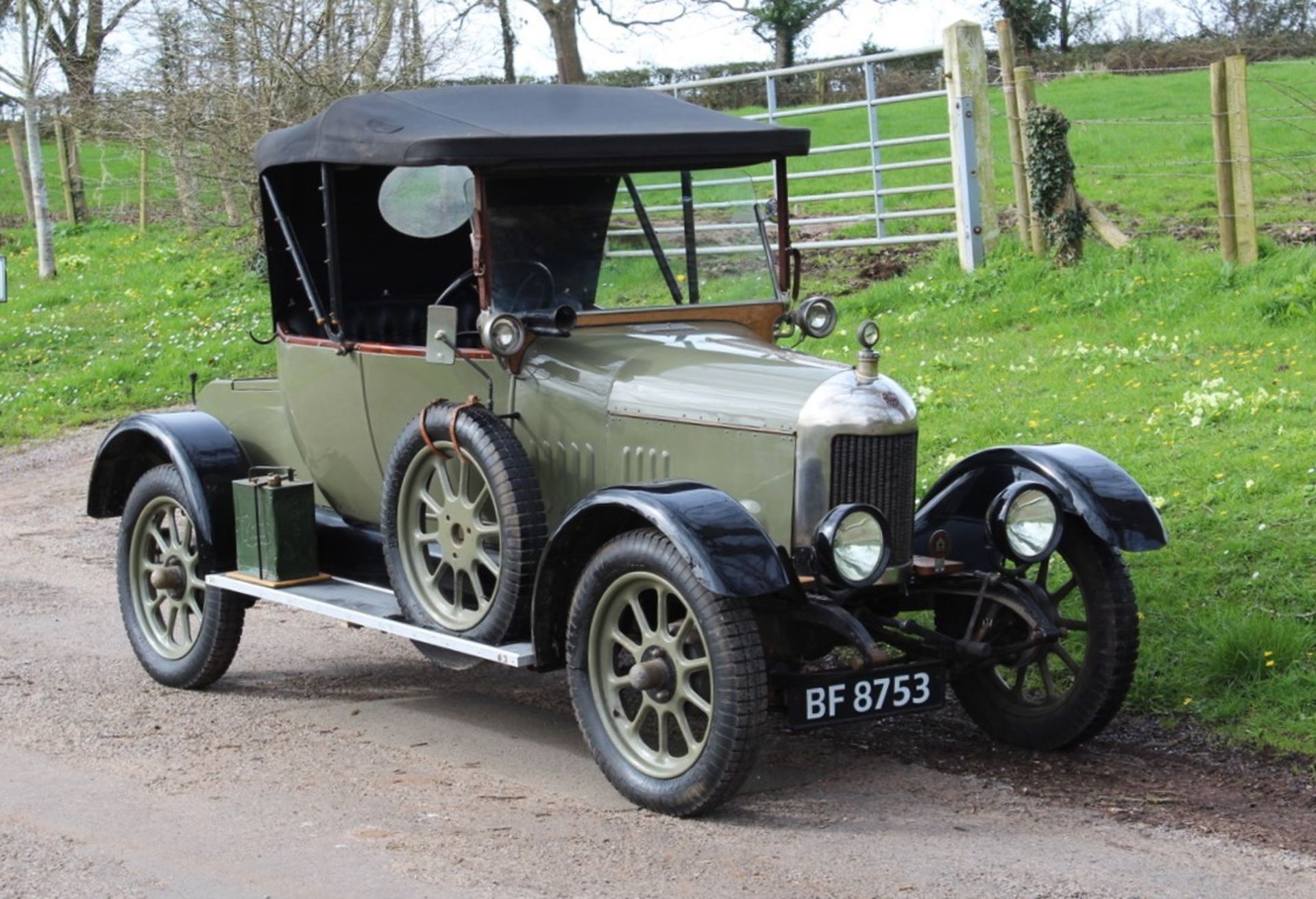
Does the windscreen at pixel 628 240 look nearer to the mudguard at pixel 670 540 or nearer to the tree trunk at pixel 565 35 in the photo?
the mudguard at pixel 670 540

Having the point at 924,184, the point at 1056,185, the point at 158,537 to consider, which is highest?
the point at 924,184

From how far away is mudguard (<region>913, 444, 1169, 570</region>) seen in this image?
5305 millimetres

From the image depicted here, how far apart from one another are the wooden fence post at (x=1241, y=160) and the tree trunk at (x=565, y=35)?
40.4 feet

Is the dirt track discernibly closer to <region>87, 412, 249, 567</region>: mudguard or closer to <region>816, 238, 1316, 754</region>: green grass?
<region>816, 238, 1316, 754</region>: green grass

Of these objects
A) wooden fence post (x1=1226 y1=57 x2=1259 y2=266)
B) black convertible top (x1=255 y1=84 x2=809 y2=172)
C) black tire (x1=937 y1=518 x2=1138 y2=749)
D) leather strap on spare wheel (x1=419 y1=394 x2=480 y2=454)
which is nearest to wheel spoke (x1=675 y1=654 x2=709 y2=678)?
black tire (x1=937 y1=518 x2=1138 y2=749)

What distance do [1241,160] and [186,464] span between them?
25.6ft

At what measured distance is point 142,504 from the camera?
6.88 m

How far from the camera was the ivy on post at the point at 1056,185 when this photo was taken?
41.9 ft

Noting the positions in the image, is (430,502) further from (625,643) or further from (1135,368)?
(1135,368)

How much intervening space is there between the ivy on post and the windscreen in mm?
6749

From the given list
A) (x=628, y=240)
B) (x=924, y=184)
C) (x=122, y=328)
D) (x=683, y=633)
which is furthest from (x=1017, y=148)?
(x=122, y=328)

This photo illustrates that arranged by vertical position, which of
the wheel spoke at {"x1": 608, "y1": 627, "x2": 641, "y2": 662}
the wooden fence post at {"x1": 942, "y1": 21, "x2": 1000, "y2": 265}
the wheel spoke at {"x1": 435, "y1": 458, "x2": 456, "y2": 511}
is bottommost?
the wheel spoke at {"x1": 608, "y1": 627, "x2": 641, "y2": 662}

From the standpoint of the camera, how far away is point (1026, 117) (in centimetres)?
1307

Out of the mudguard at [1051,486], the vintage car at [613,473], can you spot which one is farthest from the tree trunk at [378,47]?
the mudguard at [1051,486]
